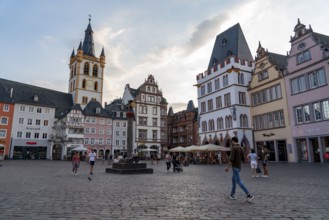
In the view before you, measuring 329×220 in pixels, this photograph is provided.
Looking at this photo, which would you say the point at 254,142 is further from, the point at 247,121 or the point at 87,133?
the point at 87,133

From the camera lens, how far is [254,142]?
3997cm

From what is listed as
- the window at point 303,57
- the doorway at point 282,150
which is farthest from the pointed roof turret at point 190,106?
the window at point 303,57

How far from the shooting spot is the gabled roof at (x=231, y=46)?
44.2m

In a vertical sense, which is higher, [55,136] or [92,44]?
[92,44]

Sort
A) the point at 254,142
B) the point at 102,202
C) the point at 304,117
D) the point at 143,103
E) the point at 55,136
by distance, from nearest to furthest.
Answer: the point at 102,202 < the point at 304,117 < the point at 254,142 < the point at 55,136 < the point at 143,103

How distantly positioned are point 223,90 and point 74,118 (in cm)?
3770

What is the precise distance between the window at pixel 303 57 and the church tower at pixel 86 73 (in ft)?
205

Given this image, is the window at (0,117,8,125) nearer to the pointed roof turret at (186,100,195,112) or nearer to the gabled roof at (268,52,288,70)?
the pointed roof turret at (186,100,195,112)

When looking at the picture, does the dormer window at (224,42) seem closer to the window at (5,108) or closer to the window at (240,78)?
the window at (240,78)

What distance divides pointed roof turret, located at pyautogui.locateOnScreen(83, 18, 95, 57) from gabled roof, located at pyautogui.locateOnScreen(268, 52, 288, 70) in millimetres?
64727

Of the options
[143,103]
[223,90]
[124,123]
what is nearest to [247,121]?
[223,90]

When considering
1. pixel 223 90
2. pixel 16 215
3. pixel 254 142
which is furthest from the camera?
pixel 223 90

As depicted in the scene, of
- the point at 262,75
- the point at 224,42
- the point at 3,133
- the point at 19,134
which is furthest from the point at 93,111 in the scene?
the point at 262,75

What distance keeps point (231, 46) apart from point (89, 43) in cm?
5960
